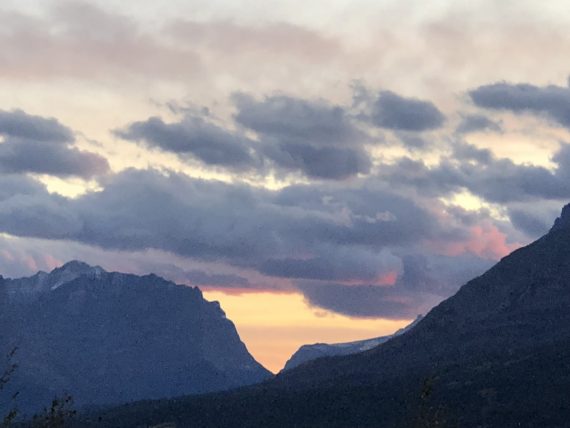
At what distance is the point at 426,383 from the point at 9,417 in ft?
47.4

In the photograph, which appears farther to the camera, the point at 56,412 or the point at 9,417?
the point at 56,412

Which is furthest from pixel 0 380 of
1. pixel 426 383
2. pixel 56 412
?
pixel 426 383

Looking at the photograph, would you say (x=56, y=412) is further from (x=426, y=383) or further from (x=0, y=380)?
(x=426, y=383)

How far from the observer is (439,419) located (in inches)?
1529

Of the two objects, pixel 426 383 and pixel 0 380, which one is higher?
pixel 0 380

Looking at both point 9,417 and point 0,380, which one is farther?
point 0,380

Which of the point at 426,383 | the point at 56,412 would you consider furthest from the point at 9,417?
the point at 426,383

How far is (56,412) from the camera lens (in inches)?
1560

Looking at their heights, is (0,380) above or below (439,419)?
above

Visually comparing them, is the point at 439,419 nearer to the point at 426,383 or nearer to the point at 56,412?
the point at 426,383

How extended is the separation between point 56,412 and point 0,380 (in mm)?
2419

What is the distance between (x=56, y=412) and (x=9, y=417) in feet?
10.3

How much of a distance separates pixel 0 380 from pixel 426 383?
1571cm

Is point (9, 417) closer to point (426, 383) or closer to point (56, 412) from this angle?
point (56, 412)
